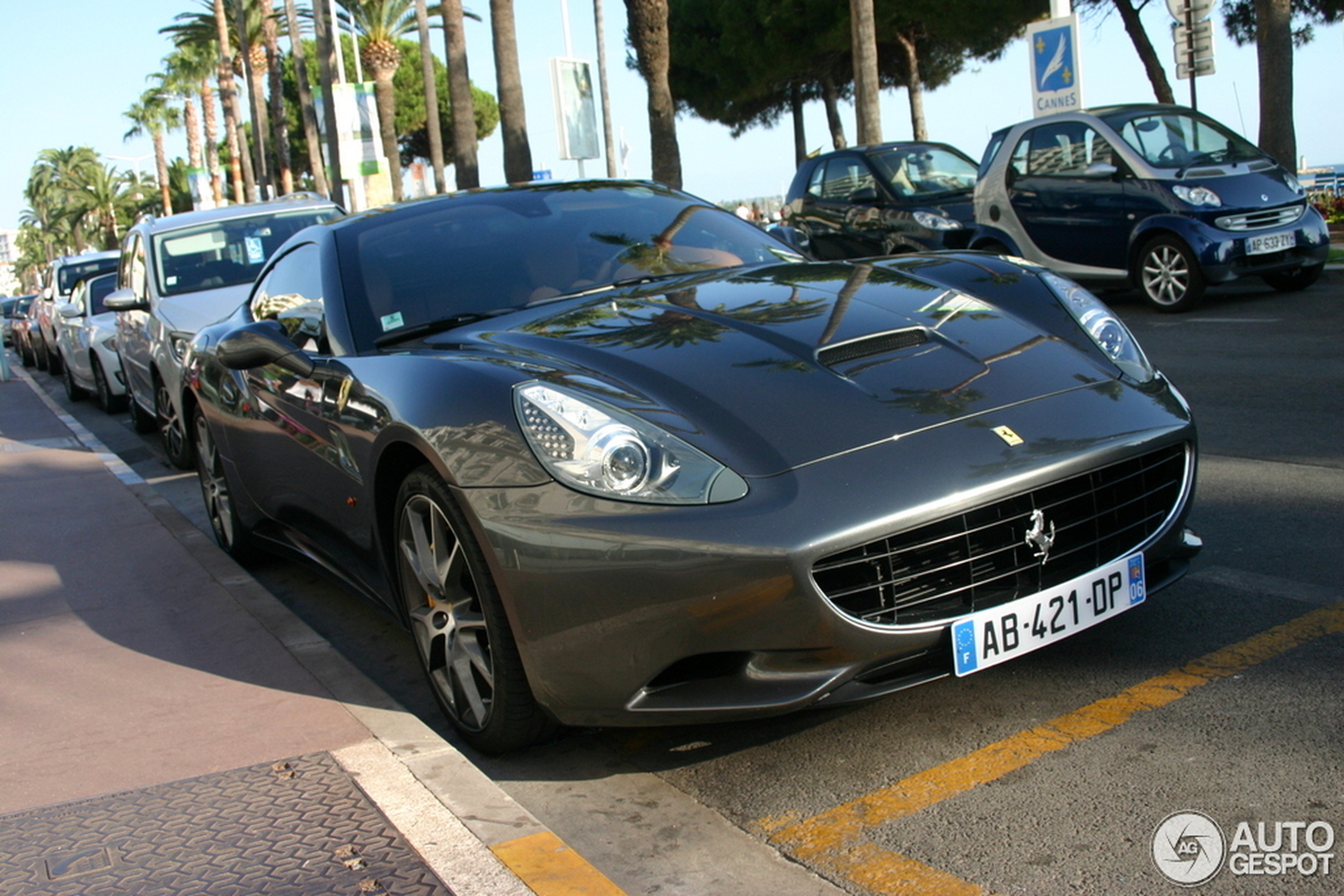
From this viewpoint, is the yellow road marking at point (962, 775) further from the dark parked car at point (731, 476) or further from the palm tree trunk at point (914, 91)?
the palm tree trunk at point (914, 91)

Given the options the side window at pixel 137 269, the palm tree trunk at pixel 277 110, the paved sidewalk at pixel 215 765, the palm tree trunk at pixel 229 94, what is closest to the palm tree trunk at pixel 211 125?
the palm tree trunk at pixel 229 94

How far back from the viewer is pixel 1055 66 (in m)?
15.7

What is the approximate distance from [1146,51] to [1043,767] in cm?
2382

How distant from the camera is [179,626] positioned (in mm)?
4863

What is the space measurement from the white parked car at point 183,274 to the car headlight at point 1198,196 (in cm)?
674

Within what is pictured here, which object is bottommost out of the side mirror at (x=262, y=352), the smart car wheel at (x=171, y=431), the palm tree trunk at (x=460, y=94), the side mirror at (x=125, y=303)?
the smart car wheel at (x=171, y=431)

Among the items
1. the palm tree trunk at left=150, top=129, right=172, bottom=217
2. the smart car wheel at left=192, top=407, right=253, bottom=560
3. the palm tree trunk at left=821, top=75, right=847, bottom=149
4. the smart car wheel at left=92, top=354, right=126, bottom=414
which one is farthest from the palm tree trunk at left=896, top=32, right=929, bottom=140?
the palm tree trunk at left=150, top=129, right=172, bottom=217

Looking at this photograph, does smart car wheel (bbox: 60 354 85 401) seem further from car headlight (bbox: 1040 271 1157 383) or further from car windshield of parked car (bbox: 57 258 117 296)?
car headlight (bbox: 1040 271 1157 383)

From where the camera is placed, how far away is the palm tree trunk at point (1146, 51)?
23.8 m

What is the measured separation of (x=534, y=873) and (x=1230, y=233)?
373 inches

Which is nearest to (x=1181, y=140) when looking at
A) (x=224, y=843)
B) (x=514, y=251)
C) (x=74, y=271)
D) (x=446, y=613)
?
(x=514, y=251)

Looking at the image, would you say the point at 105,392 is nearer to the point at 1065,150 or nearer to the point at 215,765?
the point at 1065,150

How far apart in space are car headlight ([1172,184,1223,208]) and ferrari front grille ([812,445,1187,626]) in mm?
8208

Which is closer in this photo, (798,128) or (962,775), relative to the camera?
(962,775)
